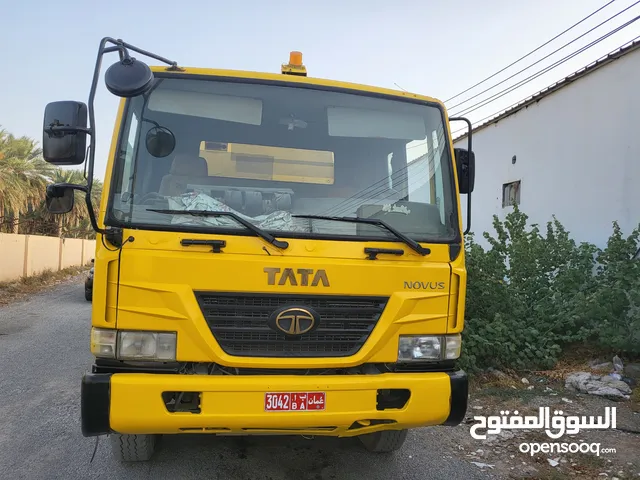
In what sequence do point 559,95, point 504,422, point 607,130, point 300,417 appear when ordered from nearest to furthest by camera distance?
point 300,417 → point 504,422 → point 607,130 → point 559,95

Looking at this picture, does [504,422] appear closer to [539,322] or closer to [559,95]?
[539,322]

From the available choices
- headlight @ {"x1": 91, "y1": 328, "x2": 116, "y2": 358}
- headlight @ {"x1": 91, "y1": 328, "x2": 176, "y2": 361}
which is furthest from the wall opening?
headlight @ {"x1": 91, "y1": 328, "x2": 116, "y2": 358}

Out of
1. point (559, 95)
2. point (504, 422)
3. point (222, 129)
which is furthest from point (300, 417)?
point (559, 95)

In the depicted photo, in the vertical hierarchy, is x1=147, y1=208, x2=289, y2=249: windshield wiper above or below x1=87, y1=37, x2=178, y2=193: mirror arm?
below

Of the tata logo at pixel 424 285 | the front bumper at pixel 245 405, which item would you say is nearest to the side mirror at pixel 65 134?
the front bumper at pixel 245 405

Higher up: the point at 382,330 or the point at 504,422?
the point at 382,330

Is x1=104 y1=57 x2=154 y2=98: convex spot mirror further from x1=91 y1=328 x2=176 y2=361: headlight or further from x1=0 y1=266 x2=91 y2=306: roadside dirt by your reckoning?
x1=0 y1=266 x2=91 y2=306: roadside dirt

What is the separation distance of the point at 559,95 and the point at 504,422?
6.51 metres

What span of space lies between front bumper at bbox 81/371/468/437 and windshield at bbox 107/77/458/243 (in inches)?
31.6

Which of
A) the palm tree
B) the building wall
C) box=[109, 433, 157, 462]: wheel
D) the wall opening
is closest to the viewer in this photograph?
box=[109, 433, 157, 462]: wheel

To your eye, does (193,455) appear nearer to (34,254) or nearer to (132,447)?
(132,447)

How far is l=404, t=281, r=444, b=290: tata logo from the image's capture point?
2842mm

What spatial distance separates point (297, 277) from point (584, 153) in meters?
7.10

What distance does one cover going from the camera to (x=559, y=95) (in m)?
8.74
